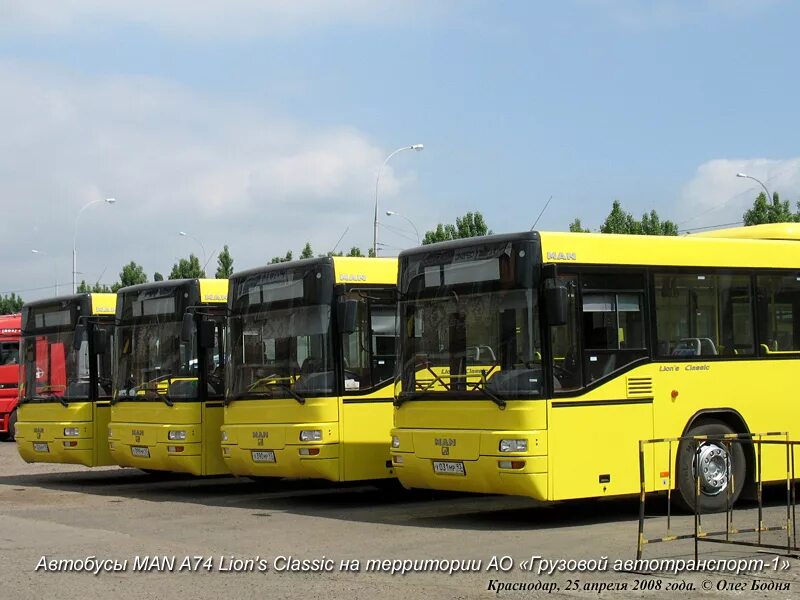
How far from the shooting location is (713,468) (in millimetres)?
14555

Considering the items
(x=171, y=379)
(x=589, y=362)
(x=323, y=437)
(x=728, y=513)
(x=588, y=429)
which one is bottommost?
(x=728, y=513)

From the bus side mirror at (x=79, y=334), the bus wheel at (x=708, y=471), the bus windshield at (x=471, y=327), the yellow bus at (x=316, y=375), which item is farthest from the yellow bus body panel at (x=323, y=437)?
the bus side mirror at (x=79, y=334)

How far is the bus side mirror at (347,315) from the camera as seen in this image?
1551 cm

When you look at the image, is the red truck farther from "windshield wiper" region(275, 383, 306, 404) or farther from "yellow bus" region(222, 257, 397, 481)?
"windshield wiper" region(275, 383, 306, 404)

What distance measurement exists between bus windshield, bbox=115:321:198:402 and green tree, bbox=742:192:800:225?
3331cm

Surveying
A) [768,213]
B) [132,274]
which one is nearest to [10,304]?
[132,274]

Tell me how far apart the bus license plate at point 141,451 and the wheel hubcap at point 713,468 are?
7.89 m

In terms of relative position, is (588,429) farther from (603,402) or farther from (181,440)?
(181,440)

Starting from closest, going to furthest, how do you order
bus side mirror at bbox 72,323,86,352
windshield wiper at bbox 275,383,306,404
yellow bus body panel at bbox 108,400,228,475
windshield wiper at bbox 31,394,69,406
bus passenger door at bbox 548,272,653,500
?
bus passenger door at bbox 548,272,653,500
windshield wiper at bbox 275,383,306,404
yellow bus body panel at bbox 108,400,228,475
bus side mirror at bbox 72,323,86,352
windshield wiper at bbox 31,394,69,406

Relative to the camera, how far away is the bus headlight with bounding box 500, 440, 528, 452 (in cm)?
1326

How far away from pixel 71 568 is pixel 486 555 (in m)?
3.57

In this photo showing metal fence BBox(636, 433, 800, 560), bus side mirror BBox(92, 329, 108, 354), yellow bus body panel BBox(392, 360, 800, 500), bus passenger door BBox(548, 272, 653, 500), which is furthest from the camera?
bus side mirror BBox(92, 329, 108, 354)

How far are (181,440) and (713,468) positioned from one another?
730cm

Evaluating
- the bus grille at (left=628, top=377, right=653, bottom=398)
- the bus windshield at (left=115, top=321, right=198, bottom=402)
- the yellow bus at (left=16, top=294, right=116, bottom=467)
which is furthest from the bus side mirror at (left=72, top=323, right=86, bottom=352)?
the bus grille at (left=628, top=377, right=653, bottom=398)
